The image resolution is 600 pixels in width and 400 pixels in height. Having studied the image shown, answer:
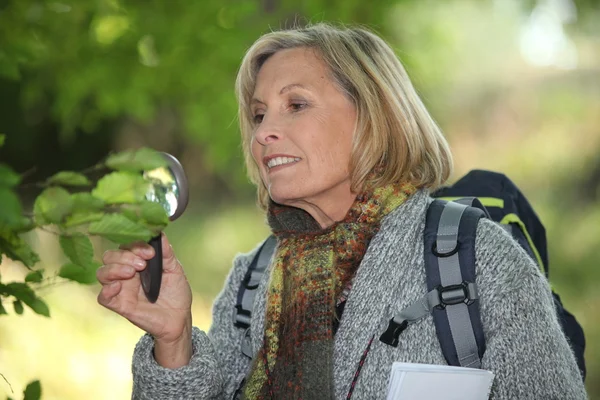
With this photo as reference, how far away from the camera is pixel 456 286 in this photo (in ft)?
6.21

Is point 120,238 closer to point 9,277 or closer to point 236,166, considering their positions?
point 236,166

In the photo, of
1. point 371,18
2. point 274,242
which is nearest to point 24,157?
point 371,18

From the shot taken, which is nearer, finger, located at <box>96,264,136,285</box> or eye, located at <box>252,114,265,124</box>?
finger, located at <box>96,264,136,285</box>

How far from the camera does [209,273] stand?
853 cm

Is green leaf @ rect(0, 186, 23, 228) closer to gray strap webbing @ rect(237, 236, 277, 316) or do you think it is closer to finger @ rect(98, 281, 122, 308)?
finger @ rect(98, 281, 122, 308)

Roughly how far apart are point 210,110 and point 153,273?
10.6ft

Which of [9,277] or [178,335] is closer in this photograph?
[178,335]

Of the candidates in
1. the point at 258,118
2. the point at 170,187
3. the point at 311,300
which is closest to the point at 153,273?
the point at 170,187

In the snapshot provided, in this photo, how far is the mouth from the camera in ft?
7.35

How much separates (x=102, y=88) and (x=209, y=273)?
4248mm

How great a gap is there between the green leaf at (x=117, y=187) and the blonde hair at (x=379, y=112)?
1.17 meters

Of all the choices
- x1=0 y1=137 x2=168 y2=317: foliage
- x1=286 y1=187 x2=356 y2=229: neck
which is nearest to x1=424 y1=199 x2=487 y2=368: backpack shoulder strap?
x1=286 y1=187 x2=356 y2=229: neck

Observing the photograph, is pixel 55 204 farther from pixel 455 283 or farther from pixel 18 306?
pixel 455 283

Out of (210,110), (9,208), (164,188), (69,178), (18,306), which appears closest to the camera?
(9,208)
